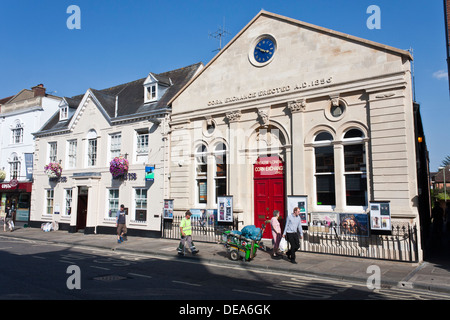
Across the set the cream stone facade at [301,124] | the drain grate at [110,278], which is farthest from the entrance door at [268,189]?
the drain grate at [110,278]

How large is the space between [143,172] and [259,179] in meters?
7.35

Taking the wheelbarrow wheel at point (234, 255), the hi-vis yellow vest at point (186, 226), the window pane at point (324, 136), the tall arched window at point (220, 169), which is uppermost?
the window pane at point (324, 136)

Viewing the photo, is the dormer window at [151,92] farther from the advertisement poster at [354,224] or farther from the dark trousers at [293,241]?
the advertisement poster at [354,224]

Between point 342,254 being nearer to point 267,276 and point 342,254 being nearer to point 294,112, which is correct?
point 267,276

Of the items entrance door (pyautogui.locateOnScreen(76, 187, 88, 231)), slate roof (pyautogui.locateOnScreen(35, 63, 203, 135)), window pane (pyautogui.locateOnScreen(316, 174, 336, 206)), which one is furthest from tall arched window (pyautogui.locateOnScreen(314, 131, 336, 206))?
entrance door (pyautogui.locateOnScreen(76, 187, 88, 231))

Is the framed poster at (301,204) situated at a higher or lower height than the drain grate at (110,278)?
higher

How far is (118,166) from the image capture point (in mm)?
20234

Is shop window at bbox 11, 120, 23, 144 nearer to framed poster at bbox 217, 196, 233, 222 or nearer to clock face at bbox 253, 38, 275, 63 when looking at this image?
framed poster at bbox 217, 196, 233, 222

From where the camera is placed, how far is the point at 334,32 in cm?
1401

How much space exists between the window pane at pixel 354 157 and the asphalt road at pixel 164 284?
521 centimetres

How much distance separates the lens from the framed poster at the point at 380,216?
11742 millimetres

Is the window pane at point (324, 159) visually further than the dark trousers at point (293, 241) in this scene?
Yes

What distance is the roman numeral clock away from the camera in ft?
51.7
